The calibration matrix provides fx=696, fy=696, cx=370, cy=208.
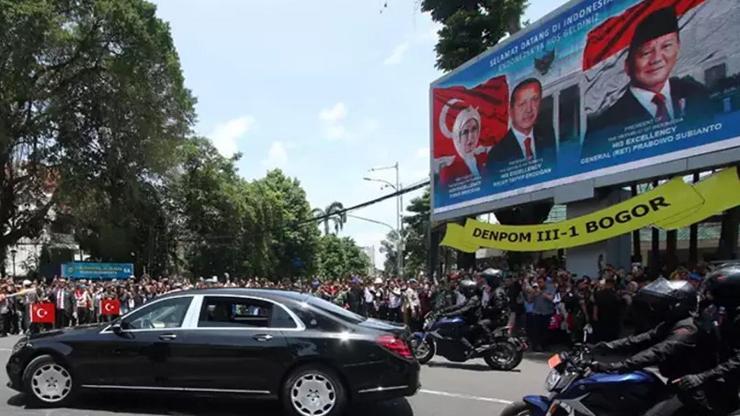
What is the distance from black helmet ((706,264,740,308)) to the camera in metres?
4.87

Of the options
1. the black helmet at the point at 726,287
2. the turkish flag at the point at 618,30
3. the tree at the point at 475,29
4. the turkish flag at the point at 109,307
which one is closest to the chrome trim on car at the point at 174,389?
the black helmet at the point at 726,287

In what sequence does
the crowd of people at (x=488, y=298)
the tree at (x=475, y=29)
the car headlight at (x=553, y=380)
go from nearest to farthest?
the car headlight at (x=553, y=380) → the crowd of people at (x=488, y=298) → the tree at (x=475, y=29)

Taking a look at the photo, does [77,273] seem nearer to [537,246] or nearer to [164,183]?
[164,183]

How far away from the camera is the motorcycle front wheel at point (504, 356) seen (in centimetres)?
1180

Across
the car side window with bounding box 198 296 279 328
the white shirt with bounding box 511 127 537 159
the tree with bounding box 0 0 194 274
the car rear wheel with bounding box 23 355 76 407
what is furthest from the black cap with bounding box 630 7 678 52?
the tree with bounding box 0 0 194 274

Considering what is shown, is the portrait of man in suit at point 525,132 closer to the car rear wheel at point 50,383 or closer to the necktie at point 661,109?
the necktie at point 661,109

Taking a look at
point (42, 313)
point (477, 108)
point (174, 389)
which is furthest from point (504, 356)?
point (42, 313)

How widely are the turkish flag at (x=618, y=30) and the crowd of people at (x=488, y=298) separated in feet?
17.3

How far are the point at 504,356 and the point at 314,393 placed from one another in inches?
208

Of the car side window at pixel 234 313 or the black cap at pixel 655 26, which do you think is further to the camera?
the black cap at pixel 655 26

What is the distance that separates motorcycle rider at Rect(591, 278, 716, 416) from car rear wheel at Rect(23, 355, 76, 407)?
19.3 ft

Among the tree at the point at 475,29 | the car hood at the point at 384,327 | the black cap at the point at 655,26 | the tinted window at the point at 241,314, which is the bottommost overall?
the car hood at the point at 384,327

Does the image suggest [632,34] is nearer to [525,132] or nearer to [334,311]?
[525,132]

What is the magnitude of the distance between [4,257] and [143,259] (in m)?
8.97
